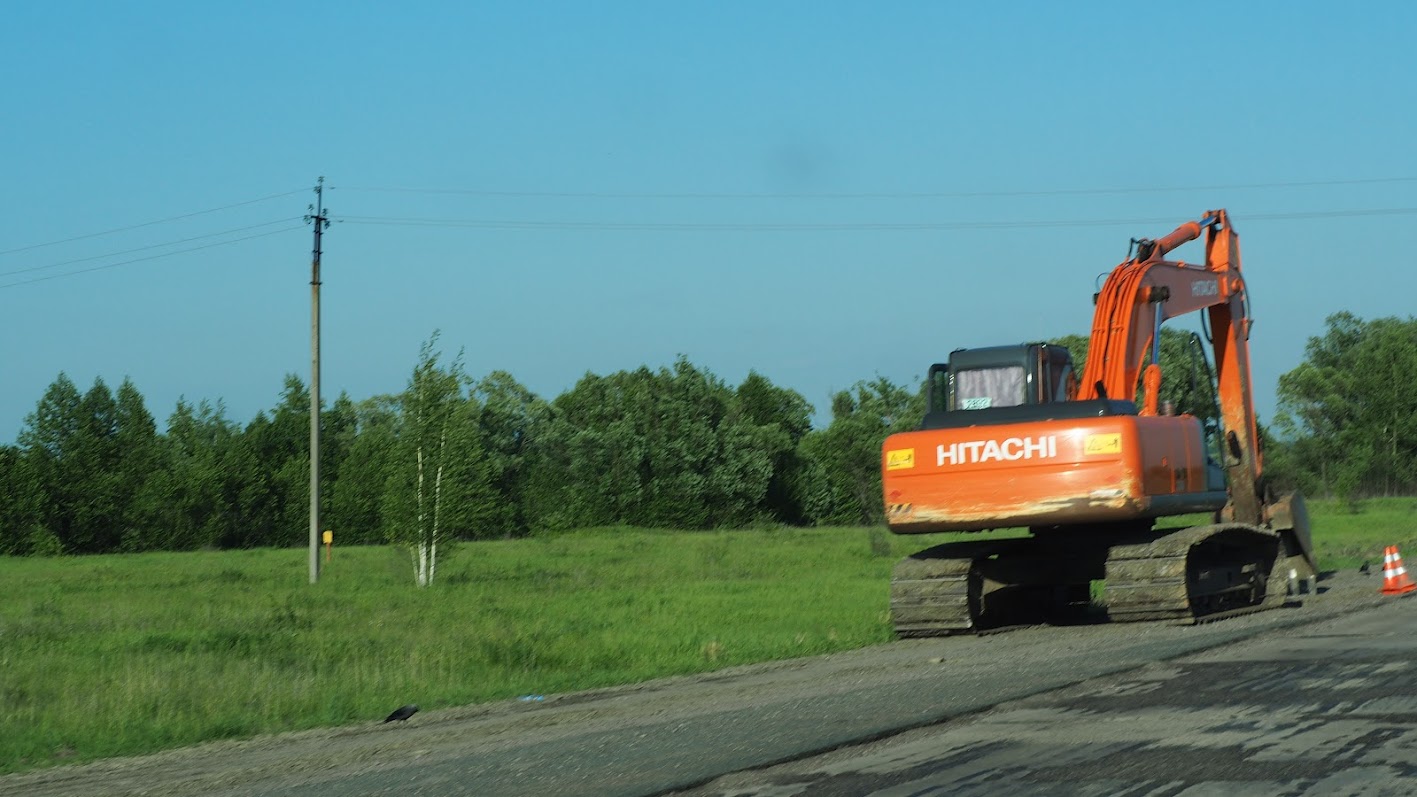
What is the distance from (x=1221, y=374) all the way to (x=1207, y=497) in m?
4.35

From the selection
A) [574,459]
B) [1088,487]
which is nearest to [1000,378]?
[1088,487]

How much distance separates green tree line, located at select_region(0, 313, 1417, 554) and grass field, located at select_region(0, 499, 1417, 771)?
3999 cm

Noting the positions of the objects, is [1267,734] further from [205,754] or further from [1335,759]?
[205,754]

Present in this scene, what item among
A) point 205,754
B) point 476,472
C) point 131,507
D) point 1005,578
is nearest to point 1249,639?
point 1005,578

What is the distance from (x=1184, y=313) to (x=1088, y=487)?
16.9 feet

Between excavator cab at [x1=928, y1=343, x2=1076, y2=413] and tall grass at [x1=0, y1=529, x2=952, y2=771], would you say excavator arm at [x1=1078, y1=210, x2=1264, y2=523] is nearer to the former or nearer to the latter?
excavator cab at [x1=928, y1=343, x2=1076, y2=413]

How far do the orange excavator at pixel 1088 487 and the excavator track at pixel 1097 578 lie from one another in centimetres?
2

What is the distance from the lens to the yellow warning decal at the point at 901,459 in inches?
700

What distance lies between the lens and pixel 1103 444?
1691 cm

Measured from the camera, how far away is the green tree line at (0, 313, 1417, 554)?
8225 cm

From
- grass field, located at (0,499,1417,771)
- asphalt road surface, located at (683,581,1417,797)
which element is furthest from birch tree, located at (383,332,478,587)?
asphalt road surface, located at (683,581,1417,797)

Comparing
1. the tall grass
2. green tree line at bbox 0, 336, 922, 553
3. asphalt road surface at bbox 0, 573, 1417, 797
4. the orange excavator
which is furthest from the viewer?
green tree line at bbox 0, 336, 922, 553

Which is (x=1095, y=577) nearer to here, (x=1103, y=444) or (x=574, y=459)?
(x=1103, y=444)

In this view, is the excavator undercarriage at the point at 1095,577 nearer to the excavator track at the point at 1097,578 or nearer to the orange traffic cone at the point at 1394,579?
the excavator track at the point at 1097,578
